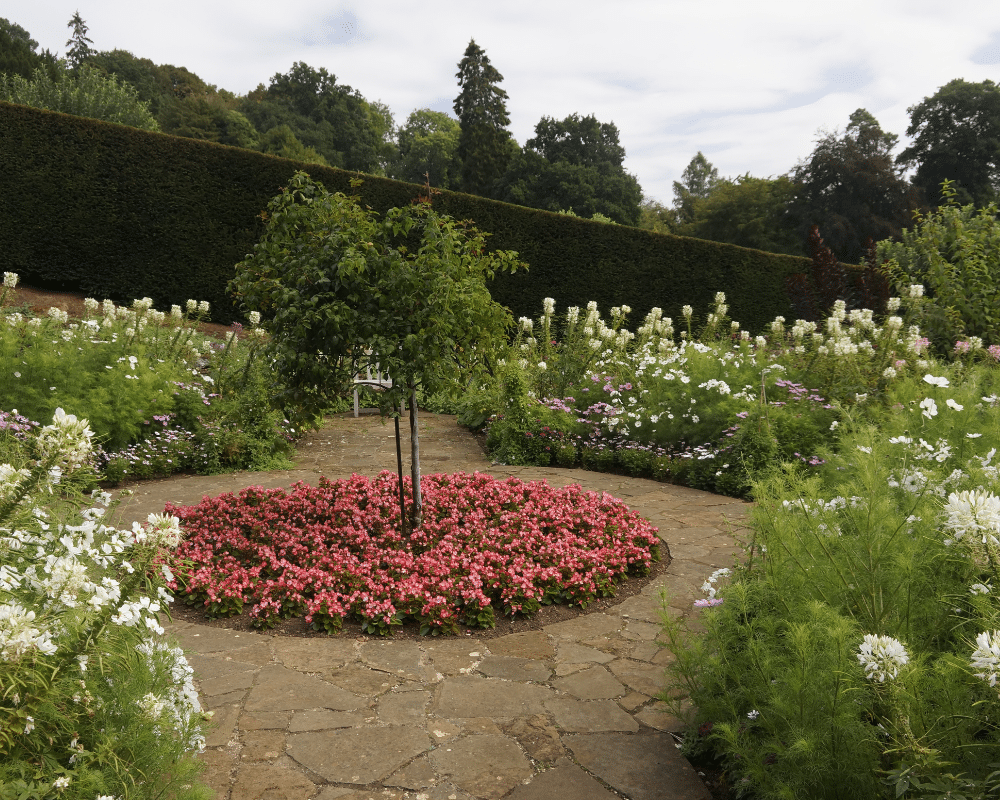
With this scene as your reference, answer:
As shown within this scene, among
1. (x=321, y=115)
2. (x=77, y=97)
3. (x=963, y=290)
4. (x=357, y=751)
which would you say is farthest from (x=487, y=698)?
(x=321, y=115)

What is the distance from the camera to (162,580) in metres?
1.83

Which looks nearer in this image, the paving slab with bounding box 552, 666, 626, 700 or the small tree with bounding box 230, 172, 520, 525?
the paving slab with bounding box 552, 666, 626, 700

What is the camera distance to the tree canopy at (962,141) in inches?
1228

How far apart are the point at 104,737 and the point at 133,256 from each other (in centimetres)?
1301

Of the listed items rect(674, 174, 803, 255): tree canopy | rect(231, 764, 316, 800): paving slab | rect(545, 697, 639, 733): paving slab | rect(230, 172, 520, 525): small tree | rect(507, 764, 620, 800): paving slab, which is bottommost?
rect(545, 697, 639, 733): paving slab

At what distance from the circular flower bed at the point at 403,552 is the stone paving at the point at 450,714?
0.72 ft

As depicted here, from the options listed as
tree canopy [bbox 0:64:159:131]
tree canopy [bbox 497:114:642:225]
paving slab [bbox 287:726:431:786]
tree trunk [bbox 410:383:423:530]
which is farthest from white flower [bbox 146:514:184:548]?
tree canopy [bbox 497:114:642:225]

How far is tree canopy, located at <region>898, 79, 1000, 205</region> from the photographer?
3119 cm

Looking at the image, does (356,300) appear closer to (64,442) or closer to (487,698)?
(487,698)

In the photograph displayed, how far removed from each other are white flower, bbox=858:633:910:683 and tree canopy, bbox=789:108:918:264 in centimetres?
2898

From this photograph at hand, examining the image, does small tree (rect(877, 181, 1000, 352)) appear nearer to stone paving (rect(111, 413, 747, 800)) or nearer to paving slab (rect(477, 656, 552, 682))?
stone paving (rect(111, 413, 747, 800))

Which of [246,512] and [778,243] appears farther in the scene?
[778,243]

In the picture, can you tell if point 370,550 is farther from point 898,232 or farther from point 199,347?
point 898,232

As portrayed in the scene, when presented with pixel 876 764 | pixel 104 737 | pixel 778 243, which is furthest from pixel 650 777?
pixel 778 243
